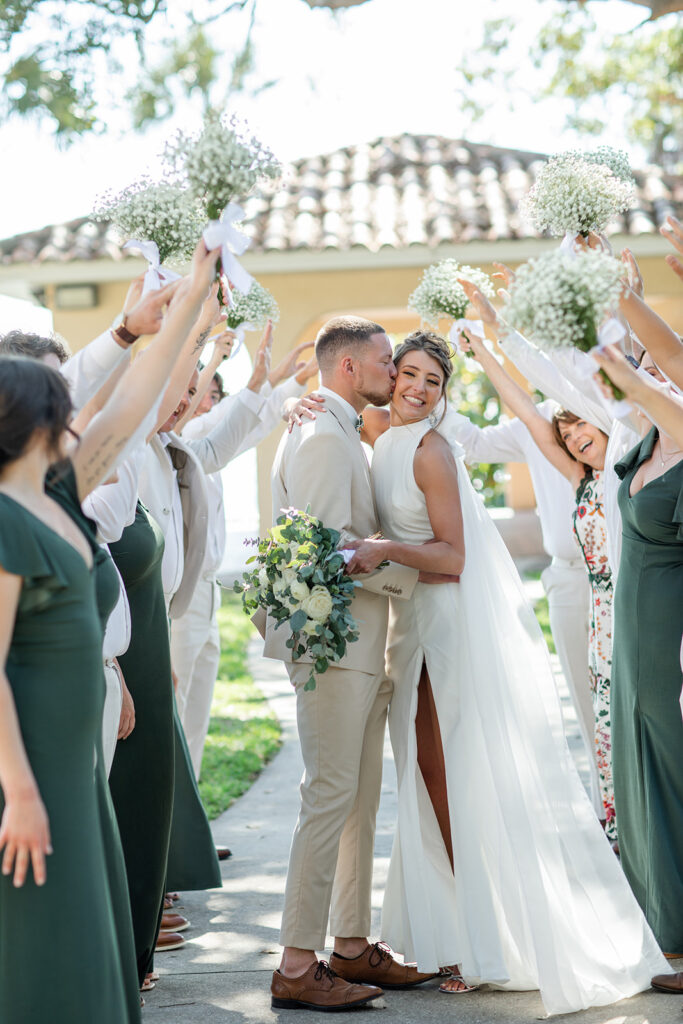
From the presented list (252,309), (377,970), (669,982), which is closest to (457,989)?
(377,970)

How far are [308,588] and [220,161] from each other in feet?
5.00

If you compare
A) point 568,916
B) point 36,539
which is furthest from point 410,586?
point 36,539

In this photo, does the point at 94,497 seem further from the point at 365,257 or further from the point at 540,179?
the point at 365,257

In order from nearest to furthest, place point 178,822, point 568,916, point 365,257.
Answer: point 568,916, point 178,822, point 365,257

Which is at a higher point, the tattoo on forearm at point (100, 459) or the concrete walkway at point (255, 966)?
the tattoo on forearm at point (100, 459)

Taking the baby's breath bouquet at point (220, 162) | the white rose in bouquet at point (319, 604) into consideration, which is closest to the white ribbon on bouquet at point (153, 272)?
the baby's breath bouquet at point (220, 162)

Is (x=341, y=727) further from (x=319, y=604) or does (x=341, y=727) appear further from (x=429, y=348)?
(x=429, y=348)

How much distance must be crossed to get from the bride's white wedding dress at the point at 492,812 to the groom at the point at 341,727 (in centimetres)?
12

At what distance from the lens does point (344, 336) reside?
4.64 metres

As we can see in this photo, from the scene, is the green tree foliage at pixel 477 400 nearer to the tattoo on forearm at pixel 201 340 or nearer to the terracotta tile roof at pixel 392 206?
the terracotta tile roof at pixel 392 206

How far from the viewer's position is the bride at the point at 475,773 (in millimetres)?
A: 4180

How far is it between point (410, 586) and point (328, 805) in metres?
0.90

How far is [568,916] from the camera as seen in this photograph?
4184 millimetres

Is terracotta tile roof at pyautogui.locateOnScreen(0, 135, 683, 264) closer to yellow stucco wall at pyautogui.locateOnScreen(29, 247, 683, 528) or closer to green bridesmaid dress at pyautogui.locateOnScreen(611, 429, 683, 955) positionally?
yellow stucco wall at pyautogui.locateOnScreen(29, 247, 683, 528)
